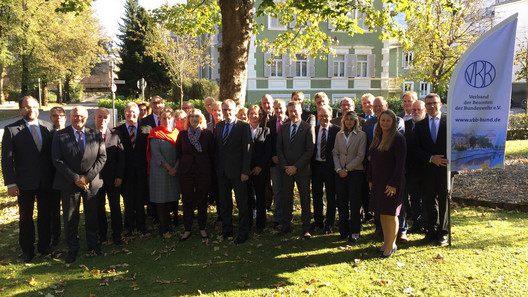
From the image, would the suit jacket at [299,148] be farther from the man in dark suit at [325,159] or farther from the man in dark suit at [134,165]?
the man in dark suit at [134,165]

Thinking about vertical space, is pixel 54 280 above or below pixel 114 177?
below

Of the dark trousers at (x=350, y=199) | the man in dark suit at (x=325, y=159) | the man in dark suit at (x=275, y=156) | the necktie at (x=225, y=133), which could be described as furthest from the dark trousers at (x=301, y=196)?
the necktie at (x=225, y=133)

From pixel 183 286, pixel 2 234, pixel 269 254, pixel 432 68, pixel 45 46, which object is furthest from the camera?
pixel 45 46

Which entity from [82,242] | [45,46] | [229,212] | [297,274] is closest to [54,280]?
[82,242]

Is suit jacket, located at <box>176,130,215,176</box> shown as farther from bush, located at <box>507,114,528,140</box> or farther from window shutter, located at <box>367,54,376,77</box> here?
window shutter, located at <box>367,54,376,77</box>

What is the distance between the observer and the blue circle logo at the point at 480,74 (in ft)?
18.3

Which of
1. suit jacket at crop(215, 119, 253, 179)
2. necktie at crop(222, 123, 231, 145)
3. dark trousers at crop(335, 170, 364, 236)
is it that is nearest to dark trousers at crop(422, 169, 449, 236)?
dark trousers at crop(335, 170, 364, 236)

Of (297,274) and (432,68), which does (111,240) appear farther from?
(432,68)

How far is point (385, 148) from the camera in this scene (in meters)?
5.36

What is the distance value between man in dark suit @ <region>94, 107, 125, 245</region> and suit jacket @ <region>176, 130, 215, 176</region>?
38.3 inches

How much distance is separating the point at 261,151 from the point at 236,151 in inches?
21.3

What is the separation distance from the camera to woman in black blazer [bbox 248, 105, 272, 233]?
22.2 feet

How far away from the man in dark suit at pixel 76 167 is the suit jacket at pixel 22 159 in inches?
11.9

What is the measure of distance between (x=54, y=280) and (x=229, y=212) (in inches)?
107
